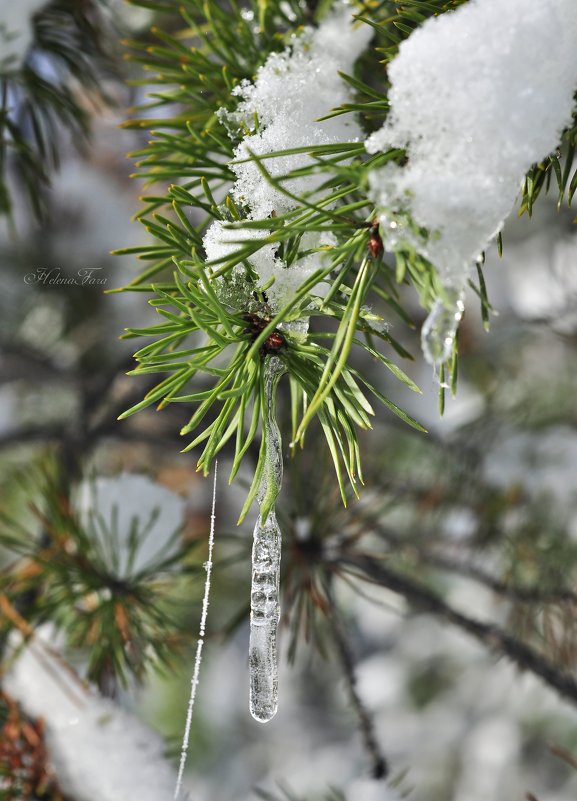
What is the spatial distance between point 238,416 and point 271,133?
154 mm

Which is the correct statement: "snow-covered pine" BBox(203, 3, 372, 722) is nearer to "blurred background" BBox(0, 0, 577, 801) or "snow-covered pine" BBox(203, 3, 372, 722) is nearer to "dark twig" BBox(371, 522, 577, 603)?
"blurred background" BBox(0, 0, 577, 801)

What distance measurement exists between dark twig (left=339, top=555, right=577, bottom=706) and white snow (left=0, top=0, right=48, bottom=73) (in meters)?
0.56

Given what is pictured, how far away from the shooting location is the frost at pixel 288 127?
0.36m

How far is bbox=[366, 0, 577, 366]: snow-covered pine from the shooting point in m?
0.29

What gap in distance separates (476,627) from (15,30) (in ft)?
2.31

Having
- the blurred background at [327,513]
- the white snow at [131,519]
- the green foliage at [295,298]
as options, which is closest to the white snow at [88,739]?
the blurred background at [327,513]

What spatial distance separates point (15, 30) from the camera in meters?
0.63

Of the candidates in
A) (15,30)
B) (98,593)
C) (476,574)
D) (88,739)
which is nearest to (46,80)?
(15,30)

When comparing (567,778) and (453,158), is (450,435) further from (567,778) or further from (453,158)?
(567,778)

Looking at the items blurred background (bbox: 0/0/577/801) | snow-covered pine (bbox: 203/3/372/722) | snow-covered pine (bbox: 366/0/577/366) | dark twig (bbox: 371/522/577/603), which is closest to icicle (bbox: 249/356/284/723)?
snow-covered pine (bbox: 203/3/372/722)

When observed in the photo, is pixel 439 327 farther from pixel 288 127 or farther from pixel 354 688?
pixel 354 688

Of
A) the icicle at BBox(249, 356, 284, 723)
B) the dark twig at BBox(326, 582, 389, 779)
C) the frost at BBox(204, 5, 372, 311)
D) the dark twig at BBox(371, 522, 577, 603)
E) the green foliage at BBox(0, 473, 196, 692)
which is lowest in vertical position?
the dark twig at BBox(371, 522, 577, 603)

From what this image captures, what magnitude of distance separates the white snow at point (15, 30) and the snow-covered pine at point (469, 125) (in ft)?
1.51

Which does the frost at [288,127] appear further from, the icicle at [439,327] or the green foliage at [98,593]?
the green foliage at [98,593]
